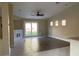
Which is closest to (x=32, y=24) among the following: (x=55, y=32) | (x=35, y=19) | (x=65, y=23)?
(x=35, y=19)

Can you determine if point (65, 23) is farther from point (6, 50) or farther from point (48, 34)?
point (6, 50)

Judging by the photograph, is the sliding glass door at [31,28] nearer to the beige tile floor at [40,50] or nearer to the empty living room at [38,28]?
the empty living room at [38,28]

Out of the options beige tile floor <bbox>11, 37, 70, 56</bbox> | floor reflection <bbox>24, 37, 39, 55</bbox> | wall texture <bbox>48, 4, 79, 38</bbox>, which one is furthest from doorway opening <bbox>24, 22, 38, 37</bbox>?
beige tile floor <bbox>11, 37, 70, 56</bbox>

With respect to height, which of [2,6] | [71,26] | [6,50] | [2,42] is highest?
[2,6]

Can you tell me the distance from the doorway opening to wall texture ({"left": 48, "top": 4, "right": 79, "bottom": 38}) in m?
1.65

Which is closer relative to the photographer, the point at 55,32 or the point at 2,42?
the point at 2,42

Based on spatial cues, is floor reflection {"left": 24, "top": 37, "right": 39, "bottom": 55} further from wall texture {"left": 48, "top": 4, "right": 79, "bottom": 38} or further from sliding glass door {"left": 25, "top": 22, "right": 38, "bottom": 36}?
→ sliding glass door {"left": 25, "top": 22, "right": 38, "bottom": 36}

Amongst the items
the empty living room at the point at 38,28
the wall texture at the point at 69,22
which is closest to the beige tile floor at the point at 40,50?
the empty living room at the point at 38,28

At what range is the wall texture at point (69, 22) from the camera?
5.91 meters

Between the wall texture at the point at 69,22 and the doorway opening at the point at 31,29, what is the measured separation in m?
1.65

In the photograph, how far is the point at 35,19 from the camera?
9.81 metres

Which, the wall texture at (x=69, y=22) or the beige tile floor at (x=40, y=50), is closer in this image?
the beige tile floor at (x=40, y=50)

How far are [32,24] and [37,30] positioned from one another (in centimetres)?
65

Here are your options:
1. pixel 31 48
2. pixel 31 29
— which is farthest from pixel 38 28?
pixel 31 48
